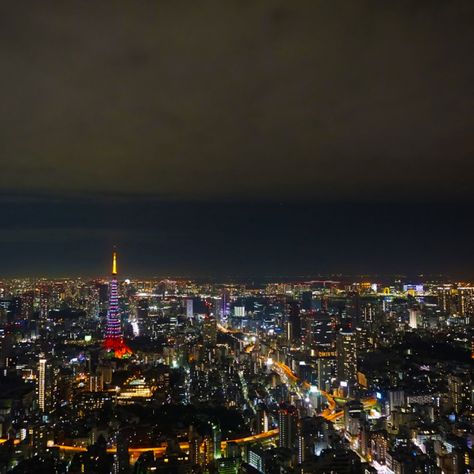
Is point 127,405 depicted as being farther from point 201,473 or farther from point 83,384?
point 201,473

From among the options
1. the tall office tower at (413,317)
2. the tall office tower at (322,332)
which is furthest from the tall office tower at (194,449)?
the tall office tower at (413,317)

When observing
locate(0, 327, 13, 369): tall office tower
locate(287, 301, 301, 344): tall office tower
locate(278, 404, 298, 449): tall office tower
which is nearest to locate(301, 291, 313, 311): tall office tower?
locate(287, 301, 301, 344): tall office tower

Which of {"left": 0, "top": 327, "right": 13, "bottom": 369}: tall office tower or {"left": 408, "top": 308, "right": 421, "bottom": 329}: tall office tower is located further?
{"left": 408, "top": 308, "right": 421, "bottom": 329}: tall office tower

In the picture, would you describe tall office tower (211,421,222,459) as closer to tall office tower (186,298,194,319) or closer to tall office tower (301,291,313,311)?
tall office tower (301,291,313,311)

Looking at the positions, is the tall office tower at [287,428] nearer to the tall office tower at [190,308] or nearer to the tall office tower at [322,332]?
the tall office tower at [322,332]

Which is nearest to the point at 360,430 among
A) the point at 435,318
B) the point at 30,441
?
the point at 30,441

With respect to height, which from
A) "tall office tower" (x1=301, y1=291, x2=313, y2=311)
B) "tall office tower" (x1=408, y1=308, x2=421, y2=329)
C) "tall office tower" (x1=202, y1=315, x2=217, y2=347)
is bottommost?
"tall office tower" (x1=202, y1=315, x2=217, y2=347)
